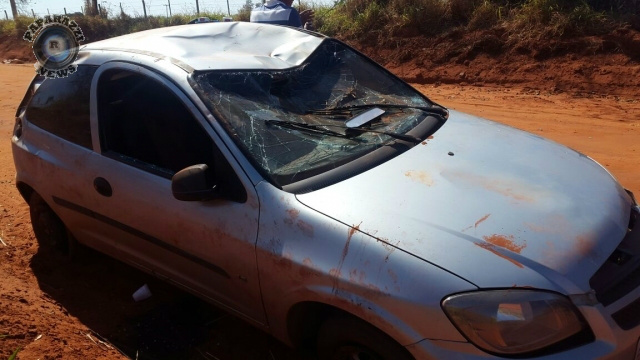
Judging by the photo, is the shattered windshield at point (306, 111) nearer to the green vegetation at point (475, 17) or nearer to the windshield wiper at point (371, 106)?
the windshield wiper at point (371, 106)

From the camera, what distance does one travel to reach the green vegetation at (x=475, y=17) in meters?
10.8

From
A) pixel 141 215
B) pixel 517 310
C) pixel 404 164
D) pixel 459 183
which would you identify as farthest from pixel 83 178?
pixel 517 310

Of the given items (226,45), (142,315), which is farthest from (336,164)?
(142,315)

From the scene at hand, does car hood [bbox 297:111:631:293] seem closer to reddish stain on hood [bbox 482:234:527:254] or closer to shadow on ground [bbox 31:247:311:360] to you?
reddish stain on hood [bbox 482:234:527:254]

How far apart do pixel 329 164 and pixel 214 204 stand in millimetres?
611

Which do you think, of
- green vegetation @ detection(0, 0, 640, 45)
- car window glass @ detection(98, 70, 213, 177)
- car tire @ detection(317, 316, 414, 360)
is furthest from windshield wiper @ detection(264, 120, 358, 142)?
green vegetation @ detection(0, 0, 640, 45)

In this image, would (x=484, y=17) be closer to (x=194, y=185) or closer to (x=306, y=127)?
(x=306, y=127)

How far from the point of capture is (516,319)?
2193 millimetres

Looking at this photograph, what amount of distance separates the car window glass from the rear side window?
5.8 inches

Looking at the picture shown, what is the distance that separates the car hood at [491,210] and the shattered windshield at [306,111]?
0.27 metres

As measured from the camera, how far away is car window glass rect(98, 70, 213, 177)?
3.25m

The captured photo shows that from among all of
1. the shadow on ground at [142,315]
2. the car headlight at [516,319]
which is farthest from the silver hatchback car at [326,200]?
the shadow on ground at [142,315]

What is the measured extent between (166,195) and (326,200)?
3.24 ft

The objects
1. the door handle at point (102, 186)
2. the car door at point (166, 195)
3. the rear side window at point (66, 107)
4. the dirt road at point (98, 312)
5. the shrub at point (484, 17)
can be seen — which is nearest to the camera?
the car door at point (166, 195)
